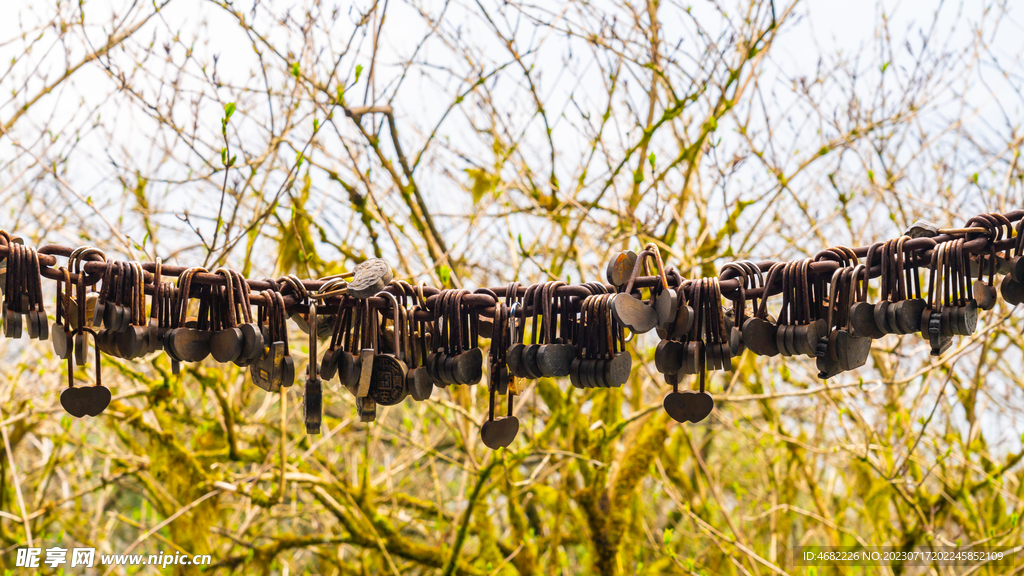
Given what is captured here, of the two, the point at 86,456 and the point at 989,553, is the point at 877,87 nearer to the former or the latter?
the point at 989,553

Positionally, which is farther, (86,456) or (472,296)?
(86,456)

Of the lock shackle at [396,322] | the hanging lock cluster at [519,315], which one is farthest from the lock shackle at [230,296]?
the lock shackle at [396,322]

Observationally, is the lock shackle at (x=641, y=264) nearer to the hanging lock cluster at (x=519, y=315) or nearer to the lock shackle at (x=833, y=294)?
the hanging lock cluster at (x=519, y=315)

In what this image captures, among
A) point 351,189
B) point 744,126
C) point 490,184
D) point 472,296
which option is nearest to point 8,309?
point 472,296

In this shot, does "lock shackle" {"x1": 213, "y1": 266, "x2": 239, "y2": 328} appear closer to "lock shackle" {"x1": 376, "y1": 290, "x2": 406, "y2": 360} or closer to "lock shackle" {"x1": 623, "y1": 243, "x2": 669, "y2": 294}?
"lock shackle" {"x1": 376, "y1": 290, "x2": 406, "y2": 360}

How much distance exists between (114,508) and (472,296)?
6351mm

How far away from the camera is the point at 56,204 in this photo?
11.6ft

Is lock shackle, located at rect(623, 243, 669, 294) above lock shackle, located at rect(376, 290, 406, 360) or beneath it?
above

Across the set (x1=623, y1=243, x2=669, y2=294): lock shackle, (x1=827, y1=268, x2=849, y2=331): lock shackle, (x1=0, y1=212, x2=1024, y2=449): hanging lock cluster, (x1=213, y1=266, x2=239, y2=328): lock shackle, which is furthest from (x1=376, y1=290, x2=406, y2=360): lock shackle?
(x1=827, y1=268, x2=849, y2=331): lock shackle

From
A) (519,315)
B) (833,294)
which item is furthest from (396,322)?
(833,294)

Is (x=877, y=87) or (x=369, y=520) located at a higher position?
(x=877, y=87)

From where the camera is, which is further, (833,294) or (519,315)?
(519,315)

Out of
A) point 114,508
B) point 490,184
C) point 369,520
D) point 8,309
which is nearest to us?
point 8,309

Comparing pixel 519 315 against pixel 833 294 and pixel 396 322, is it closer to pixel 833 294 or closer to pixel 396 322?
pixel 396 322
